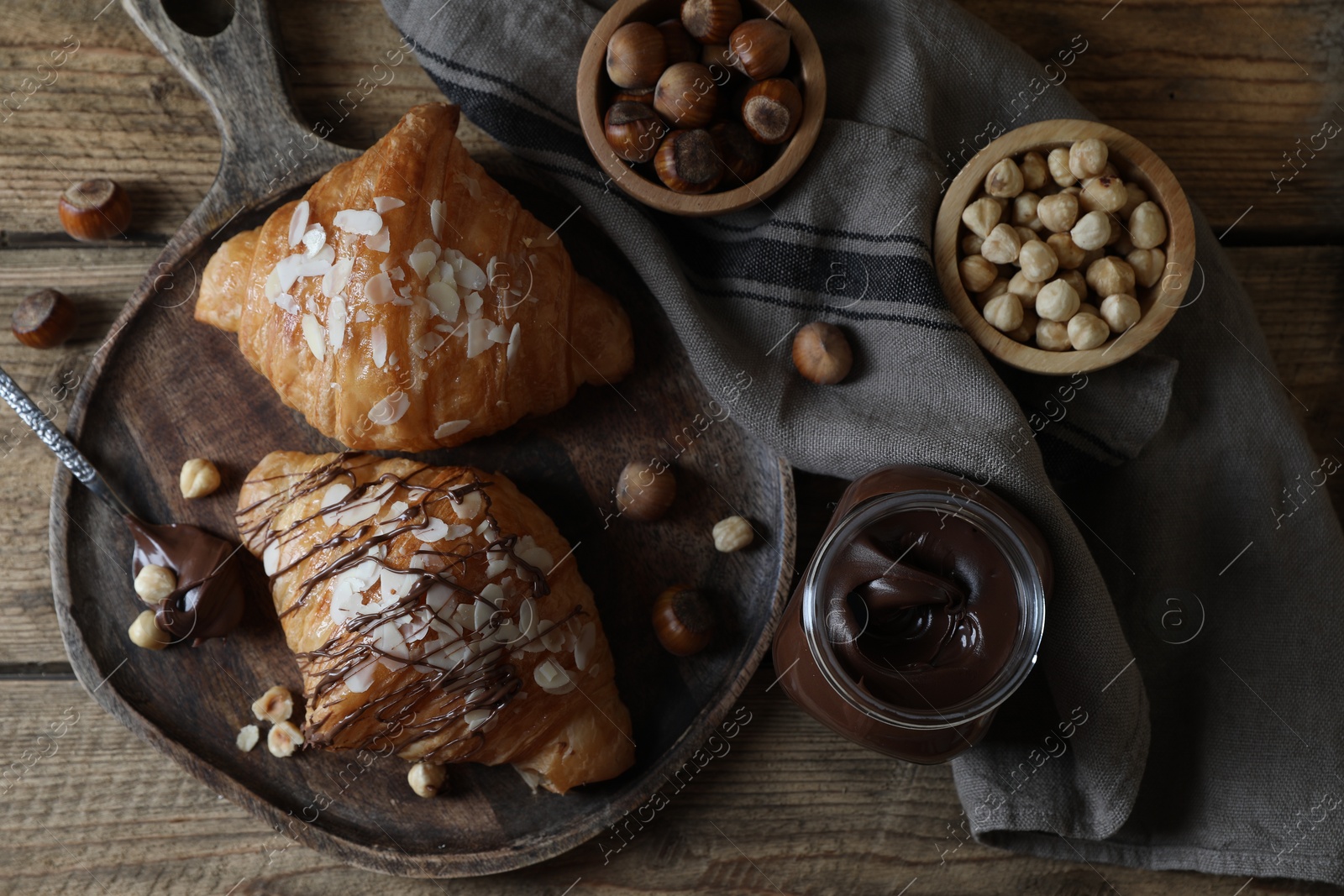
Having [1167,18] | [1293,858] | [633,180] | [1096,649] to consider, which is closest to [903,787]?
[1096,649]

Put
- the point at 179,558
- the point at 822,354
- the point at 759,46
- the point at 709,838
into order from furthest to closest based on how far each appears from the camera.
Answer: the point at 709,838 → the point at 179,558 → the point at 822,354 → the point at 759,46

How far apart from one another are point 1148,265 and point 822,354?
1.91 feet

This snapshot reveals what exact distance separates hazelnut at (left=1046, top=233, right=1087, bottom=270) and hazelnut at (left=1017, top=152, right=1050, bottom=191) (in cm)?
10

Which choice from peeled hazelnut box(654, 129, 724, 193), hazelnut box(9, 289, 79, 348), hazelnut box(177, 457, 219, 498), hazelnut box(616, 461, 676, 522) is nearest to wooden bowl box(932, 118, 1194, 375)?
peeled hazelnut box(654, 129, 724, 193)

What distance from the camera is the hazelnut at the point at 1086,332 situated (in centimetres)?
151

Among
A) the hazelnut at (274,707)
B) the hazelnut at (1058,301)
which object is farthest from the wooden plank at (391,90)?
the hazelnut at (274,707)

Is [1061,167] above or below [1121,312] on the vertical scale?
above

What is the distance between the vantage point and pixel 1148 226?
5.00 ft

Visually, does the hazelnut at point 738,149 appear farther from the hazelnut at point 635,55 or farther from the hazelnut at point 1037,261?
the hazelnut at point 1037,261

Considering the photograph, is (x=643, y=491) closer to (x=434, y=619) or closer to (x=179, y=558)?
(x=434, y=619)

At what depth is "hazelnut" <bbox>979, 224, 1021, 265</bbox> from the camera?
1.53 metres

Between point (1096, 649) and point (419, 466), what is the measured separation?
4.30 ft

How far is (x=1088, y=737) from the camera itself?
64.6 inches

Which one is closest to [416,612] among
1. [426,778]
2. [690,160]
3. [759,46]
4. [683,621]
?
[426,778]
